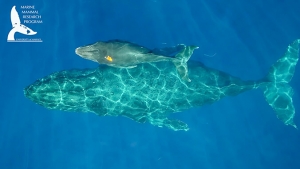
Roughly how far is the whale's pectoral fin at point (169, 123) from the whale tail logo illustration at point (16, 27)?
28.4ft

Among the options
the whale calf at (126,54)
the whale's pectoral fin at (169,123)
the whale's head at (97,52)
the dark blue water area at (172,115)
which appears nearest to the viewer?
the whale calf at (126,54)

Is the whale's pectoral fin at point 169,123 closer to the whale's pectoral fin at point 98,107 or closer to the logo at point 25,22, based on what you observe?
the whale's pectoral fin at point 98,107

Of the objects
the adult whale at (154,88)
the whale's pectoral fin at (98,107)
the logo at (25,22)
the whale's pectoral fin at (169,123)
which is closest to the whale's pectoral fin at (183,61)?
the adult whale at (154,88)

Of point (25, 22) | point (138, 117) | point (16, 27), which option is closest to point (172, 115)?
point (138, 117)

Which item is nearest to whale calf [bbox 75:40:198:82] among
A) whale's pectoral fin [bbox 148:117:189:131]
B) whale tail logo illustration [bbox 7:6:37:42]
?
whale's pectoral fin [bbox 148:117:189:131]

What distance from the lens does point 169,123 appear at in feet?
51.1

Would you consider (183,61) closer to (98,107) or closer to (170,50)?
(170,50)

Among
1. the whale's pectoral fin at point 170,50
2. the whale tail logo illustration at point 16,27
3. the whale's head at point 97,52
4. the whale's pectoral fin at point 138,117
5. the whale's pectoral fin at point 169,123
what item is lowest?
the whale's pectoral fin at point 169,123

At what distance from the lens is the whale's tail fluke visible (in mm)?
14766

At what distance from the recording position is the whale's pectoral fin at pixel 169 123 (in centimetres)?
1545

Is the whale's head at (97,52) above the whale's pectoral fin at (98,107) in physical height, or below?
above

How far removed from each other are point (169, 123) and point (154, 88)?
7.15 feet

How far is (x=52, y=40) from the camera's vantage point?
1662 cm

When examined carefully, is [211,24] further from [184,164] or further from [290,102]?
[184,164]
